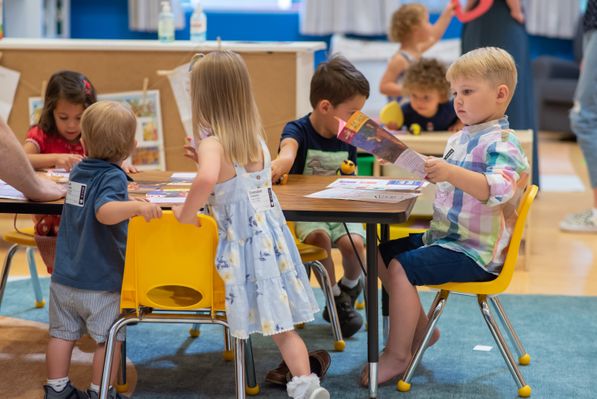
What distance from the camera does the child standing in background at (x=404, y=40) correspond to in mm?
5016

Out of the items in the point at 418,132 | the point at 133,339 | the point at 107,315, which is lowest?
the point at 133,339

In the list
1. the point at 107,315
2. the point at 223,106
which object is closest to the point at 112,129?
the point at 223,106

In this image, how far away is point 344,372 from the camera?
9.56 feet

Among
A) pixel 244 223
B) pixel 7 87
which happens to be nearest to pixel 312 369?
pixel 244 223

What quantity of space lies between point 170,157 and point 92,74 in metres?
0.52

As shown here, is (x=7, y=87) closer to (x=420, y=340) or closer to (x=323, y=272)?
(x=323, y=272)

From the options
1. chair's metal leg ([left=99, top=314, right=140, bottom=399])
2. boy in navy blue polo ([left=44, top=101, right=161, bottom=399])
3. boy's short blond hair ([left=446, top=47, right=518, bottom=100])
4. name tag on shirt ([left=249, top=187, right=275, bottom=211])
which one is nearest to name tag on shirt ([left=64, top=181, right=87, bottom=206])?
boy in navy blue polo ([left=44, top=101, right=161, bottom=399])

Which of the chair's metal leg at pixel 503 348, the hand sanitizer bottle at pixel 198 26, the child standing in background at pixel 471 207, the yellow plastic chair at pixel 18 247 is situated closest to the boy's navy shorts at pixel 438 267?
the child standing in background at pixel 471 207

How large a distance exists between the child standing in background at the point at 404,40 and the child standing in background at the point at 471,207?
7.32 feet

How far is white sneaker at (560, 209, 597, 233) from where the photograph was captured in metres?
4.96

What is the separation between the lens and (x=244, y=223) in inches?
94.5

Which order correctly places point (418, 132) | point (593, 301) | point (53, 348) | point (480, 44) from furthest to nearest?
point (480, 44) < point (418, 132) < point (593, 301) < point (53, 348)

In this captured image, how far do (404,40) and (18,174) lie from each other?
3.04 meters

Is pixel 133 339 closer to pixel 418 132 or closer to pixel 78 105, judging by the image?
pixel 78 105
